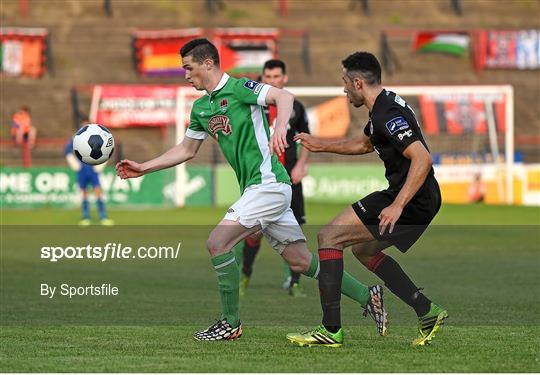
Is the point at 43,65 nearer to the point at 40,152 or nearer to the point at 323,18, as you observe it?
the point at 40,152

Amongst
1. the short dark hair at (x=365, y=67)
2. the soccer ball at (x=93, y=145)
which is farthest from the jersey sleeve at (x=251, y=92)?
the soccer ball at (x=93, y=145)

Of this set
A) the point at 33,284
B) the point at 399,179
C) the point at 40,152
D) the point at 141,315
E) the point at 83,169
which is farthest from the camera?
the point at 40,152

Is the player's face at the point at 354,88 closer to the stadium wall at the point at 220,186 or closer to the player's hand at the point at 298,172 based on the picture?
the player's hand at the point at 298,172

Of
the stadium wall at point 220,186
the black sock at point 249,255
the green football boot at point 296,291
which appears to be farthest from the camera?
the stadium wall at point 220,186

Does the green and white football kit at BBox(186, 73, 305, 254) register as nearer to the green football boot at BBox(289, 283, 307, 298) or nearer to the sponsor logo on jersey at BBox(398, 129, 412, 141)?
the sponsor logo on jersey at BBox(398, 129, 412, 141)

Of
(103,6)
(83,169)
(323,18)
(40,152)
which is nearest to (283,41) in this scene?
(323,18)

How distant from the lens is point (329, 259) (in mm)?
8695

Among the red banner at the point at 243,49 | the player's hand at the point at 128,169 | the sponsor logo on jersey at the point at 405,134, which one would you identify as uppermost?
the red banner at the point at 243,49

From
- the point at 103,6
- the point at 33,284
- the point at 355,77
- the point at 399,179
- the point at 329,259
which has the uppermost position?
the point at 103,6

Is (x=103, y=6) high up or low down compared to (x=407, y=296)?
up

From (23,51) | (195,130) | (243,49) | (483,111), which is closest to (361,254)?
(195,130)

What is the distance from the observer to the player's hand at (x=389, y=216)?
820cm

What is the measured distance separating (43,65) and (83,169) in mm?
16548

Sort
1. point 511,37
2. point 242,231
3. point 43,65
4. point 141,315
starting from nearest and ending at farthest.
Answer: point 242,231
point 141,315
point 43,65
point 511,37
